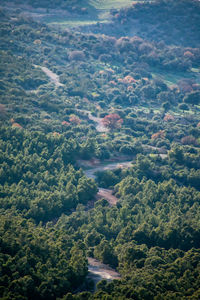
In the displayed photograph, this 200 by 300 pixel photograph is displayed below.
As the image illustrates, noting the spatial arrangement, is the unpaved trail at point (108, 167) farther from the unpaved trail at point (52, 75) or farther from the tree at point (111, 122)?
the unpaved trail at point (52, 75)

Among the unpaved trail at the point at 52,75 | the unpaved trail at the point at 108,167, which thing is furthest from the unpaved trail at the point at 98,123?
the unpaved trail at the point at 108,167

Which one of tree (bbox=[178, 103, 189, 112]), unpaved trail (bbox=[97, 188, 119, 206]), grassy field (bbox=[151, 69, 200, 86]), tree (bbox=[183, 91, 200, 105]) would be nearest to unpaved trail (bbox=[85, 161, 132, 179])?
unpaved trail (bbox=[97, 188, 119, 206])

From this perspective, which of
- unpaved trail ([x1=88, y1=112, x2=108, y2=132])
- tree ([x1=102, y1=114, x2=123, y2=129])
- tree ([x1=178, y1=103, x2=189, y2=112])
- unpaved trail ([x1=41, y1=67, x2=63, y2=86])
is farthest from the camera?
tree ([x1=178, y1=103, x2=189, y2=112])

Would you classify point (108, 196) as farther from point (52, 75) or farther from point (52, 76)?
point (52, 75)

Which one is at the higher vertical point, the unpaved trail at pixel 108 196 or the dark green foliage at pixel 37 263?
the dark green foliage at pixel 37 263

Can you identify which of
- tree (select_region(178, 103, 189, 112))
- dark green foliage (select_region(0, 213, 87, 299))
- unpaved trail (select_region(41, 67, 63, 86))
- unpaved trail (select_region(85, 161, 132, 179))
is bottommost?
tree (select_region(178, 103, 189, 112))

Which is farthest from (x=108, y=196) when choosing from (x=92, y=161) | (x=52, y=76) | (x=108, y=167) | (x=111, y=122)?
(x=52, y=76)

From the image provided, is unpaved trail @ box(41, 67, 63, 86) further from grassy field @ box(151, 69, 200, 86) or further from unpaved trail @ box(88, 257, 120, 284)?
unpaved trail @ box(88, 257, 120, 284)

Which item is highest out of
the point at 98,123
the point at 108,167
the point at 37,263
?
the point at 37,263

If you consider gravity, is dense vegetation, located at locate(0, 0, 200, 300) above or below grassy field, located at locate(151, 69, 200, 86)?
above
